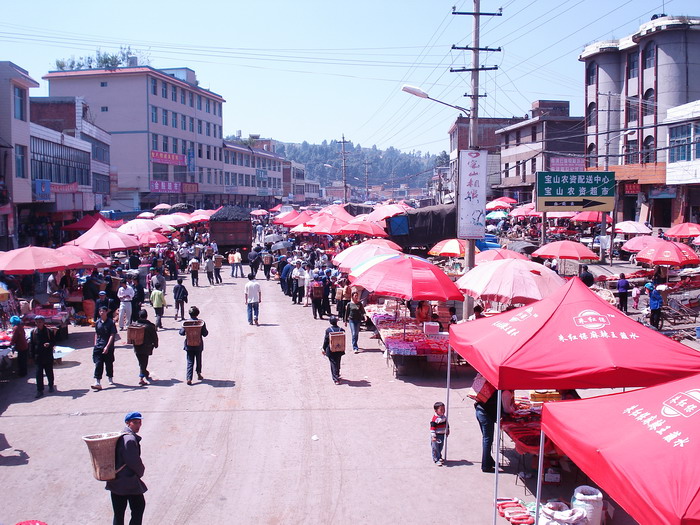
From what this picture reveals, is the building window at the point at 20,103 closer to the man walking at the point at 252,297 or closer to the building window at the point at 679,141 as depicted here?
the man walking at the point at 252,297

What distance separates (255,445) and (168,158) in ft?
189

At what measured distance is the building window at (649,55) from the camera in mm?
45031

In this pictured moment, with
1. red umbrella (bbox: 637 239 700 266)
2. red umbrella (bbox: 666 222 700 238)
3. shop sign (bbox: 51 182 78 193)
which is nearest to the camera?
red umbrella (bbox: 637 239 700 266)

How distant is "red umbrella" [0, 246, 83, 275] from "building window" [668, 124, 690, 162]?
32.5 meters

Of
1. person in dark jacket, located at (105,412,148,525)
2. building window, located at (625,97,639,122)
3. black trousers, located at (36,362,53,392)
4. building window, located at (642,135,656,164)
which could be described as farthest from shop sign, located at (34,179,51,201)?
building window, located at (625,97,639,122)

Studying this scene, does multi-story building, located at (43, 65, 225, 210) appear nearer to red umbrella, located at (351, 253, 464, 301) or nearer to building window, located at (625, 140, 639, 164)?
building window, located at (625, 140, 639, 164)

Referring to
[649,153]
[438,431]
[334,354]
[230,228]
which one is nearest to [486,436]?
[438,431]

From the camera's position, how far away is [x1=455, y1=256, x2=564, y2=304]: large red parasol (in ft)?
42.5

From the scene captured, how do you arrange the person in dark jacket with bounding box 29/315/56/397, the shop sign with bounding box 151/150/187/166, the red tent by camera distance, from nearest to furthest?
the red tent → the person in dark jacket with bounding box 29/315/56/397 → the shop sign with bounding box 151/150/187/166

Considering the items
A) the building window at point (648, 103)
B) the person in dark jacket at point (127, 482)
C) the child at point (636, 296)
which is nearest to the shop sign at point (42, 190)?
the child at point (636, 296)

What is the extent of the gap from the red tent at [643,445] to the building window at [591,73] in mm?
53718

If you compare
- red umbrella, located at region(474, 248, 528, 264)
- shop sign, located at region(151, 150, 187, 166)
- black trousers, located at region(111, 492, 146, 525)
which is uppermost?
shop sign, located at region(151, 150, 187, 166)

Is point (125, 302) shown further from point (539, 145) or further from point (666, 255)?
point (539, 145)

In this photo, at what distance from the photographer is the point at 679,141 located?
3781 cm
